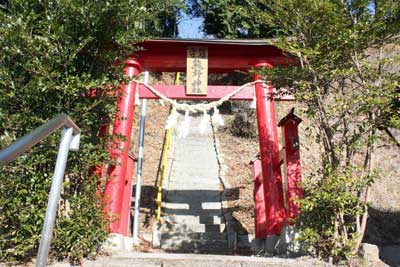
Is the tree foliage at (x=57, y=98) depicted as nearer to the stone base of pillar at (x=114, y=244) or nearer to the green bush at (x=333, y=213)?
the stone base of pillar at (x=114, y=244)

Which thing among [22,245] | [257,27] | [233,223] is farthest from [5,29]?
[257,27]

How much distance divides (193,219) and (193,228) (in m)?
0.33

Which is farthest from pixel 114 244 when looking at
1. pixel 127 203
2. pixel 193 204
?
pixel 193 204

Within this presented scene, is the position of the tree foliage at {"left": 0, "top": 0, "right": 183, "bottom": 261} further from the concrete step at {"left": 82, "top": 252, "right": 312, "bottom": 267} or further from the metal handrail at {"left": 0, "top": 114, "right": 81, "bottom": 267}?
the metal handrail at {"left": 0, "top": 114, "right": 81, "bottom": 267}

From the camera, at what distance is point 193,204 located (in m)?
9.96

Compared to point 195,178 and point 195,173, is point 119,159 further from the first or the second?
point 195,173

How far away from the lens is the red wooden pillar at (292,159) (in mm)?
6287

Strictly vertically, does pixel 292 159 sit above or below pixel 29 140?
above

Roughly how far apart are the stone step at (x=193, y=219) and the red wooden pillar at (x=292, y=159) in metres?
2.95

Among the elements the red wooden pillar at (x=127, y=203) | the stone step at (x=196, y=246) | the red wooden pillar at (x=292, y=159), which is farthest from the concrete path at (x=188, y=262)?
the stone step at (x=196, y=246)

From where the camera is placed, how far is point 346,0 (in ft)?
16.8

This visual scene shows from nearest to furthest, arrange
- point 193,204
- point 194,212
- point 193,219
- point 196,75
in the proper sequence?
point 196,75, point 193,219, point 194,212, point 193,204

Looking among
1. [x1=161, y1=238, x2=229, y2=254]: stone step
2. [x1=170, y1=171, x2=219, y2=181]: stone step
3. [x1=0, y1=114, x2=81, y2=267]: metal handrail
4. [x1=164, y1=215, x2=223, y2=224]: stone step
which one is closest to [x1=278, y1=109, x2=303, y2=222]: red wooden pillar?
[x1=161, y1=238, x2=229, y2=254]: stone step

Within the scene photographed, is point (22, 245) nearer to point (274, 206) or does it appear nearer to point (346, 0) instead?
point (274, 206)
